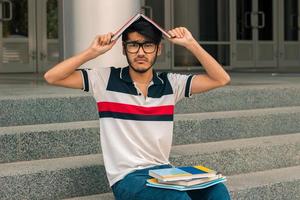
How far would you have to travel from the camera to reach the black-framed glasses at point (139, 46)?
3087 mm

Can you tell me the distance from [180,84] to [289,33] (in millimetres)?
11599

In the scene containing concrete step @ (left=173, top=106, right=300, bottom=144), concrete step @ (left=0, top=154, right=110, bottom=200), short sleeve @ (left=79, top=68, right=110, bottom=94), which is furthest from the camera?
concrete step @ (left=173, top=106, right=300, bottom=144)

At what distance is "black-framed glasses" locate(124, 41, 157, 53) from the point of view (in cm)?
309

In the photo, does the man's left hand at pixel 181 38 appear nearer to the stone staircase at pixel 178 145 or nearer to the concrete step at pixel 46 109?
the stone staircase at pixel 178 145

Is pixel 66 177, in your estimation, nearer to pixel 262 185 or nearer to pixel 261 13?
pixel 262 185

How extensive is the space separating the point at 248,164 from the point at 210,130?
423mm

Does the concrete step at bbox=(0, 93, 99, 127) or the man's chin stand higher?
the man's chin

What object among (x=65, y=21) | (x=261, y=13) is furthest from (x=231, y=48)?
(x=65, y=21)

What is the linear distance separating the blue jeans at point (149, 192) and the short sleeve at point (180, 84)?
18.0 inches

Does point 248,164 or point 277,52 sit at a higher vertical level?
point 277,52

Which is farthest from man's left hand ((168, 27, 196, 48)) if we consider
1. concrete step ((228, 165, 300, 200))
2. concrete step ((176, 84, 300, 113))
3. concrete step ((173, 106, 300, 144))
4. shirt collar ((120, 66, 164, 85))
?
concrete step ((176, 84, 300, 113))

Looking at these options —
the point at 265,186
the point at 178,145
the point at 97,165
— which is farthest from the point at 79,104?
the point at 265,186

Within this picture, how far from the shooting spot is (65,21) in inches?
235

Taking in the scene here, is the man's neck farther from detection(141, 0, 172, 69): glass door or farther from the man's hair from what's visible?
detection(141, 0, 172, 69): glass door
